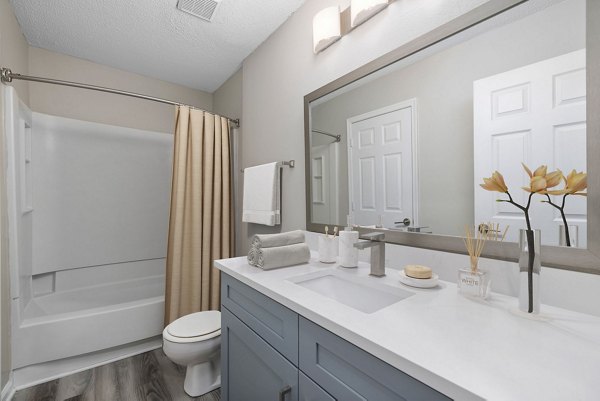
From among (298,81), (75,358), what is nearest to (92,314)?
(75,358)

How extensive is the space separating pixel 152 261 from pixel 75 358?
102 centimetres

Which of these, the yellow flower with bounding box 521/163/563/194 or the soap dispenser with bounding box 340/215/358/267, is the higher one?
the yellow flower with bounding box 521/163/563/194

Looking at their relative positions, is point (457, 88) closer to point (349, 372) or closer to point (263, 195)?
point (349, 372)

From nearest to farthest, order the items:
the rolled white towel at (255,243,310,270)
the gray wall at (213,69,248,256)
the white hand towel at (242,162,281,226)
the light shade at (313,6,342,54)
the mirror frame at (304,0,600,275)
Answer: the mirror frame at (304,0,600,275), the rolled white towel at (255,243,310,270), the light shade at (313,6,342,54), the white hand towel at (242,162,281,226), the gray wall at (213,69,248,256)

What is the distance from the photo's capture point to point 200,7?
1.68m

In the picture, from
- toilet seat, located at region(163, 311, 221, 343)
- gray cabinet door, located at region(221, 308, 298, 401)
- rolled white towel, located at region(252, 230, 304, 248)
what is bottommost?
toilet seat, located at region(163, 311, 221, 343)

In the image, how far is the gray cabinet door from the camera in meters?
0.84

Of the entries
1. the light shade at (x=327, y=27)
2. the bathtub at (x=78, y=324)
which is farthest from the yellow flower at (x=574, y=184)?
the bathtub at (x=78, y=324)

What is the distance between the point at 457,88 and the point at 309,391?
1092 mm

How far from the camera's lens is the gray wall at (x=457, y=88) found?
2.46 ft

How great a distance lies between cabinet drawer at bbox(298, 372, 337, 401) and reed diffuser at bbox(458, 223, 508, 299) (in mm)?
504

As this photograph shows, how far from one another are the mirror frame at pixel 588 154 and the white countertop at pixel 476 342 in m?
0.13

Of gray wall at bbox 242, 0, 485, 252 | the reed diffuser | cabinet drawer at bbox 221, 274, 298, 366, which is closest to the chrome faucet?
the reed diffuser

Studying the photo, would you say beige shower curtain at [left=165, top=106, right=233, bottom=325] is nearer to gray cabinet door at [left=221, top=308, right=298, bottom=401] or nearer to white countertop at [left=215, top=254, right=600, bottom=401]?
gray cabinet door at [left=221, top=308, right=298, bottom=401]
